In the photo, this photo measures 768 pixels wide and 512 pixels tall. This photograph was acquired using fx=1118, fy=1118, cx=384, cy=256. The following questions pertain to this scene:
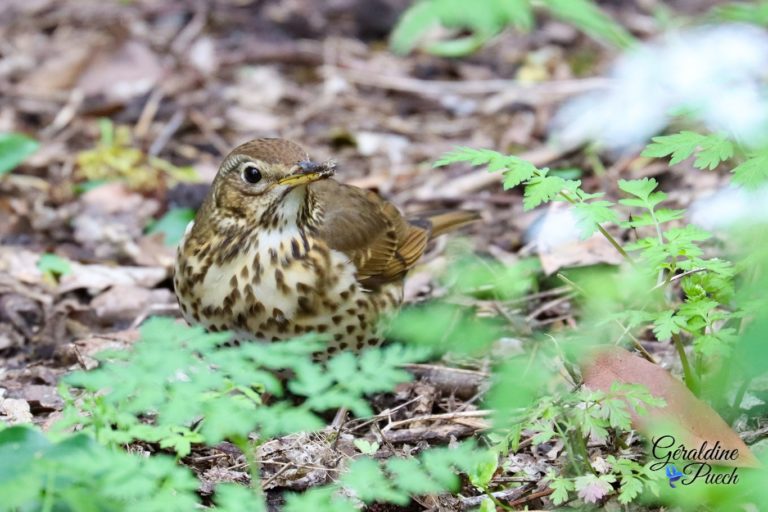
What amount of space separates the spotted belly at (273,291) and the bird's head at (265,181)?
105 mm

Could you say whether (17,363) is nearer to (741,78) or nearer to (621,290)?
(621,290)

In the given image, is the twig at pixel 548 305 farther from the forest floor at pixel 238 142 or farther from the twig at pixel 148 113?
the twig at pixel 148 113

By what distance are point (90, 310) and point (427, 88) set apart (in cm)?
337

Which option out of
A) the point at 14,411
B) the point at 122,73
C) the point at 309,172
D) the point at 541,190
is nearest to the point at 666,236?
the point at 541,190

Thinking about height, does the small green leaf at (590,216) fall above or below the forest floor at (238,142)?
above

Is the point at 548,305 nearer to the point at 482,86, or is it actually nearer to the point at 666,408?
the point at 666,408

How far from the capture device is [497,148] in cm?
668

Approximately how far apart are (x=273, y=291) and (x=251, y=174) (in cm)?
42

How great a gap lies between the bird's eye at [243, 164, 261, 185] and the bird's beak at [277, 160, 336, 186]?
0.41ft

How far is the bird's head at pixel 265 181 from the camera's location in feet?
12.7

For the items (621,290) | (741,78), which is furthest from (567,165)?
(621,290)

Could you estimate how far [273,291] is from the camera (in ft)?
12.8

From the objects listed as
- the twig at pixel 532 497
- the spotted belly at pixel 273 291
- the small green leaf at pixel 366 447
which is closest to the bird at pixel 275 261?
the spotted belly at pixel 273 291

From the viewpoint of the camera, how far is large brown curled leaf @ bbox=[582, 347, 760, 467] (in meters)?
3.12
